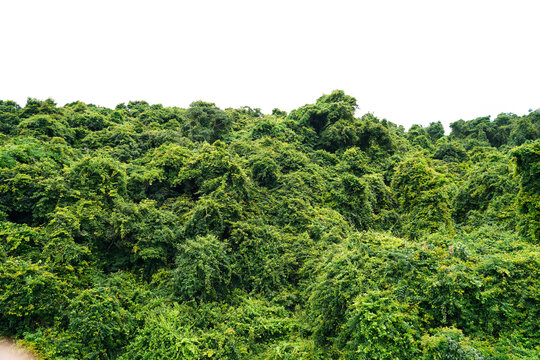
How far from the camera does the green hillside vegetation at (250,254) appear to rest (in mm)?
6113

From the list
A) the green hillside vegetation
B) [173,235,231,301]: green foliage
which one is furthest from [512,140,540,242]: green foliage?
[173,235,231,301]: green foliage

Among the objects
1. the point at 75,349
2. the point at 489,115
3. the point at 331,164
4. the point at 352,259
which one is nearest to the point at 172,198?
the point at 75,349

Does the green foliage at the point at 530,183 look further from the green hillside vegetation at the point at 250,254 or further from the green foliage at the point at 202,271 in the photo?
the green foliage at the point at 202,271

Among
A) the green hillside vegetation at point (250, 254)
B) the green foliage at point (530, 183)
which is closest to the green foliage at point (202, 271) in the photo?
the green hillside vegetation at point (250, 254)

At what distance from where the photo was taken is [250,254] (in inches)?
482

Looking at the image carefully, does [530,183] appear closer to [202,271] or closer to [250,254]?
[250,254]

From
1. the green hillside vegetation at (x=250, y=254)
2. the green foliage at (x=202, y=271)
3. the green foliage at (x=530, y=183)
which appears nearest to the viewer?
the green hillside vegetation at (x=250, y=254)

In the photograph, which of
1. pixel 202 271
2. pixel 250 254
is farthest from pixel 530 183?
pixel 202 271

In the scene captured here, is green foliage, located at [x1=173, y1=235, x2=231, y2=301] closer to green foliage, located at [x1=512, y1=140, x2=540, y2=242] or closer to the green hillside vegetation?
the green hillside vegetation

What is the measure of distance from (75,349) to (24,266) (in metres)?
2.95

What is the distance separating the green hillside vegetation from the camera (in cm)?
611

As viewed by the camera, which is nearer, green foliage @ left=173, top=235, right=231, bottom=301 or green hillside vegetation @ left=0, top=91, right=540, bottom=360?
green hillside vegetation @ left=0, top=91, right=540, bottom=360

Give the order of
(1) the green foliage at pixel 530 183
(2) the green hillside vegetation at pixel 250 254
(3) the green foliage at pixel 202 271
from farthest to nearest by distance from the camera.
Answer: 1. (3) the green foliage at pixel 202 271
2. (1) the green foliage at pixel 530 183
3. (2) the green hillside vegetation at pixel 250 254

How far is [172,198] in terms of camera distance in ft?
49.1
